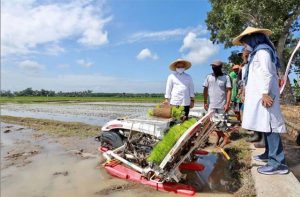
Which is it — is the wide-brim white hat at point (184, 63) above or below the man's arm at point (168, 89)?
above

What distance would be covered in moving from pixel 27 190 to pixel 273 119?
3.82 m

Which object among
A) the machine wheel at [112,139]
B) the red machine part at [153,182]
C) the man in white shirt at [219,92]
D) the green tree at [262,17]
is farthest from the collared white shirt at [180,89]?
the green tree at [262,17]

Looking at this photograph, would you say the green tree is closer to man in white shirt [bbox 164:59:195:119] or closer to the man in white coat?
man in white shirt [bbox 164:59:195:119]

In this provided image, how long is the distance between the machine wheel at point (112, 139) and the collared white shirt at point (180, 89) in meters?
1.28

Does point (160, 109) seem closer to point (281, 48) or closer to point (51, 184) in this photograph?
point (51, 184)

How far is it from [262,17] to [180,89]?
12.4 meters

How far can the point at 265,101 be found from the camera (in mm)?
4164

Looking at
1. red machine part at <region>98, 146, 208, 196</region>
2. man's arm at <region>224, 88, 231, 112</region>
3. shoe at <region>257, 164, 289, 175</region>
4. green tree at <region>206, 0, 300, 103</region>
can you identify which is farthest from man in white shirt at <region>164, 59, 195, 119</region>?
green tree at <region>206, 0, 300, 103</region>

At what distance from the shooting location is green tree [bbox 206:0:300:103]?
1620cm

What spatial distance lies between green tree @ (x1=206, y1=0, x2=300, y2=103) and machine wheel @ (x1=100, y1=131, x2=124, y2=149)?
11.4 m

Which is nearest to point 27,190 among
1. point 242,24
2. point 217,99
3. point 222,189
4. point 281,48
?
point 222,189

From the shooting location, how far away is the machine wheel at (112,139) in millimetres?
6223

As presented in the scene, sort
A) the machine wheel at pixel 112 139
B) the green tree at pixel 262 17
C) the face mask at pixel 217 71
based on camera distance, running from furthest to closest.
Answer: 1. the green tree at pixel 262 17
2. the face mask at pixel 217 71
3. the machine wheel at pixel 112 139

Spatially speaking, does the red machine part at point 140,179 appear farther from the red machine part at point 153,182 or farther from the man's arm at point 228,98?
the man's arm at point 228,98
